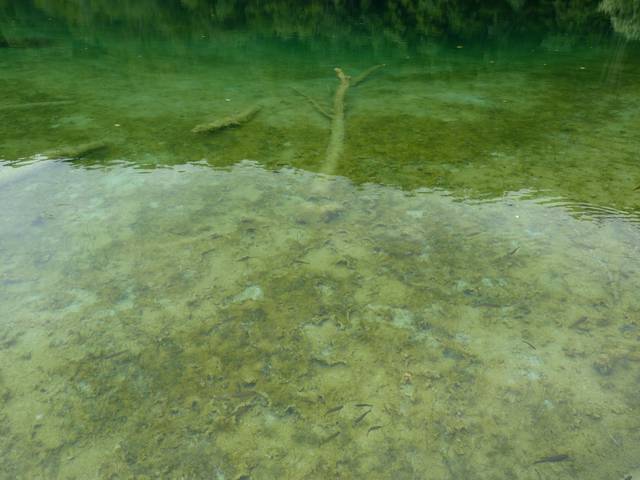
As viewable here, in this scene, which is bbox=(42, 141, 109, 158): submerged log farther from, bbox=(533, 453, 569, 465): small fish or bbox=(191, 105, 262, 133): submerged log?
bbox=(533, 453, 569, 465): small fish

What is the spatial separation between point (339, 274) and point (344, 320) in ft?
1.38

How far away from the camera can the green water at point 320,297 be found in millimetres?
2016

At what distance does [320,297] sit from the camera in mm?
2812

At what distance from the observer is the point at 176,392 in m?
2.24

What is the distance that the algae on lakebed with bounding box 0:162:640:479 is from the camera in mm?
1990

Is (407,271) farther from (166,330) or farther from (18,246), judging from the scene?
(18,246)

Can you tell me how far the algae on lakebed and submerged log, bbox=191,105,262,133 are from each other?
5.44 ft

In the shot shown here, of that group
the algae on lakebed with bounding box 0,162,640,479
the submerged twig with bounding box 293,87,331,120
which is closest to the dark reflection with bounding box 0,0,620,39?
the submerged twig with bounding box 293,87,331,120

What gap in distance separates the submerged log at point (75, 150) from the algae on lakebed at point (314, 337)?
3.03 ft

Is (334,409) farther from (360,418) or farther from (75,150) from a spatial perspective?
(75,150)

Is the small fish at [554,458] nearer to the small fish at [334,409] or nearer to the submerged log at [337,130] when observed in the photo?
the small fish at [334,409]

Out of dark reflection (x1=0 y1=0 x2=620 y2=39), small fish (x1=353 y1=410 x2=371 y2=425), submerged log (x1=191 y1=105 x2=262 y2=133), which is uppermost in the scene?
dark reflection (x1=0 y1=0 x2=620 y2=39)

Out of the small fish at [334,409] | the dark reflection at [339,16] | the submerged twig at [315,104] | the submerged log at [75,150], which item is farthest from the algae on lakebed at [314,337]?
the dark reflection at [339,16]

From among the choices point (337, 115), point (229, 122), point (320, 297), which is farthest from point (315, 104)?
point (320, 297)
